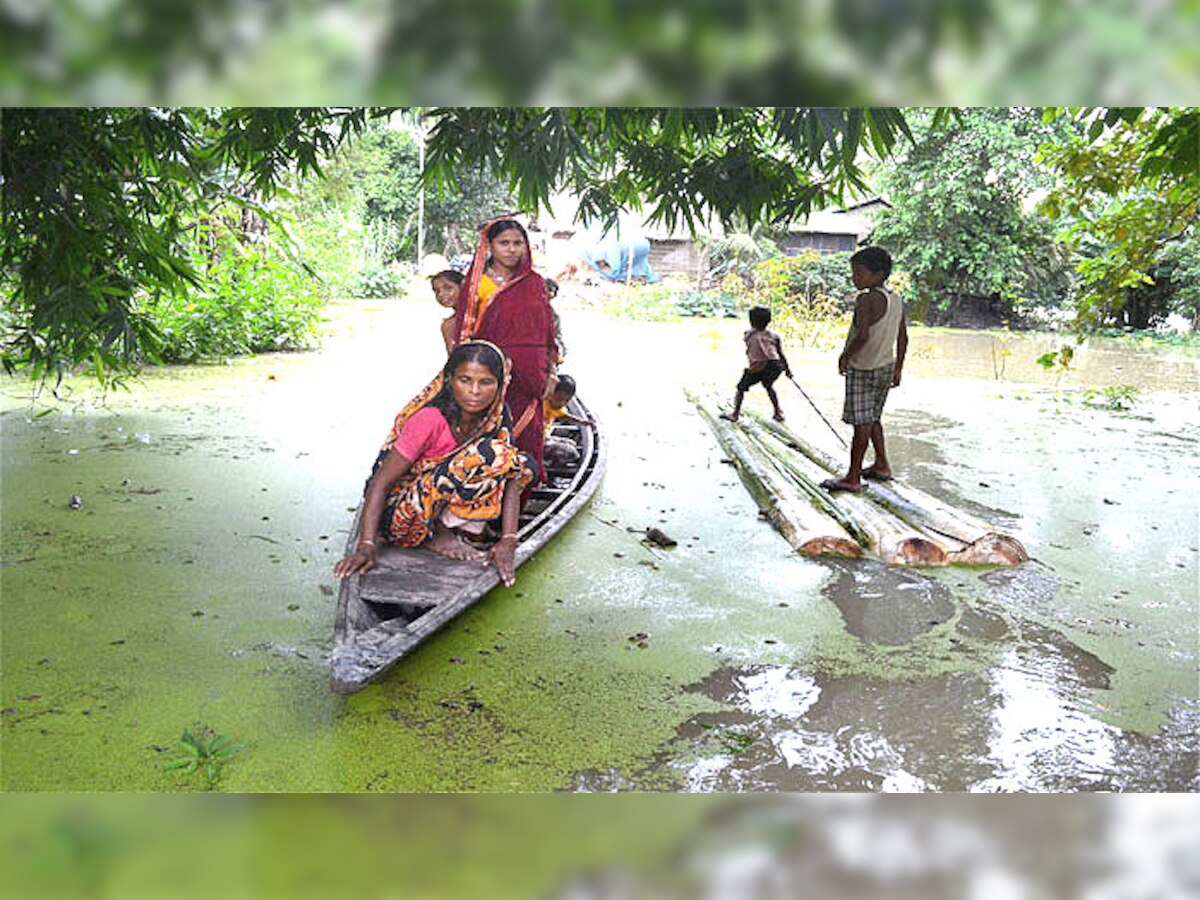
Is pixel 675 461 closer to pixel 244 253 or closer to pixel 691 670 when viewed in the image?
pixel 691 670

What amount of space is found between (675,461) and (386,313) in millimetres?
11152

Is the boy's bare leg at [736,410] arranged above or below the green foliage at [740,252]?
below

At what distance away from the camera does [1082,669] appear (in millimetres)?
3152

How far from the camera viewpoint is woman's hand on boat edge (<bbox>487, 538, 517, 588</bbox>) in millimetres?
3361

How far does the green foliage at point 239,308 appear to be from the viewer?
909 centimetres

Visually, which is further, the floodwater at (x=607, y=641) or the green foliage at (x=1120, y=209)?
the green foliage at (x=1120, y=209)

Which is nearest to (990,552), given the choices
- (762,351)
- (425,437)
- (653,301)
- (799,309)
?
(425,437)

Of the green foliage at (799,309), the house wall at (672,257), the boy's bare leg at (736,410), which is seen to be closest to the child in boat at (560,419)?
the boy's bare leg at (736,410)

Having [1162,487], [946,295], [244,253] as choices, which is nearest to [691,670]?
[1162,487]

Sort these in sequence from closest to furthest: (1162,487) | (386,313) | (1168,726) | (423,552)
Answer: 1. (1168,726)
2. (423,552)
3. (1162,487)
4. (386,313)

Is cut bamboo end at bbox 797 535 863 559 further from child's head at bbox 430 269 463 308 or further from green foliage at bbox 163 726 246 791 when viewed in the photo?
green foliage at bbox 163 726 246 791

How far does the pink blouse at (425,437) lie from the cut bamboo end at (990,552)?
2240 mm

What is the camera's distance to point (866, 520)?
457 centimetres

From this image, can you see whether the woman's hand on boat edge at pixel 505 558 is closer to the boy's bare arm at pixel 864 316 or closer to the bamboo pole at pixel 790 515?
the bamboo pole at pixel 790 515
